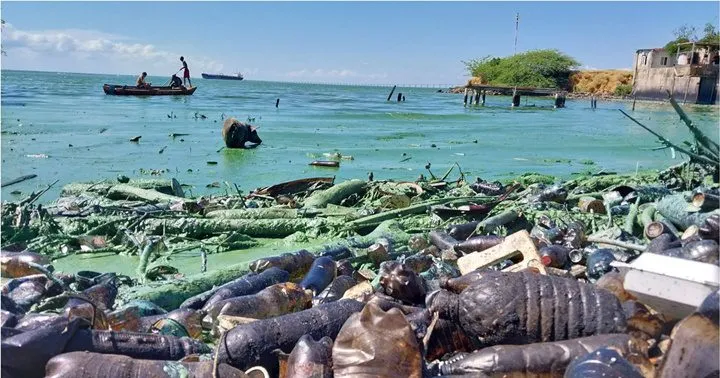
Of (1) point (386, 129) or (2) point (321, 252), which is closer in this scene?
(2) point (321, 252)

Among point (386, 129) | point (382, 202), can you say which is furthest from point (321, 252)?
point (386, 129)

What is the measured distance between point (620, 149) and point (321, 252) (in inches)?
681

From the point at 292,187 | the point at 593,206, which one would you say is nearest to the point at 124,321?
the point at 593,206

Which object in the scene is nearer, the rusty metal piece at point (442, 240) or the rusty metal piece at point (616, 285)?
the rusty metal piece at point (616, 285)

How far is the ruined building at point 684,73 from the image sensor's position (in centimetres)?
5441

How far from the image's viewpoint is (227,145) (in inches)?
744

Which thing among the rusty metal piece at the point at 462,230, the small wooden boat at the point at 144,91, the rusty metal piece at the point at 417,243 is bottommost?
the small wooden boat at the point at 144,91

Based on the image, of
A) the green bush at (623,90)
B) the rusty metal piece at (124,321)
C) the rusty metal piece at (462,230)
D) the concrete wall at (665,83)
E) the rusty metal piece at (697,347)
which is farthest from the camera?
→ the green bush at (623,90)

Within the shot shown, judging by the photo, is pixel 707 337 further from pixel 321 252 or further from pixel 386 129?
pixel 386 129

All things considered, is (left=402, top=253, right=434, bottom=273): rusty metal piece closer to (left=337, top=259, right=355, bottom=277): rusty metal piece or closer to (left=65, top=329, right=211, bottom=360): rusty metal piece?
(left=337, top=259, right=355, bottom=277): rusty metal piece

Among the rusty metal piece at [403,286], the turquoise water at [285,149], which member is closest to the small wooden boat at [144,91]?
the turquoise water at [285,149]

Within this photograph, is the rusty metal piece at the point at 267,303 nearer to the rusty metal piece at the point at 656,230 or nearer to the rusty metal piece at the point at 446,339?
the rusty metal piece at the point at 446,339

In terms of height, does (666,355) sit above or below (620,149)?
above

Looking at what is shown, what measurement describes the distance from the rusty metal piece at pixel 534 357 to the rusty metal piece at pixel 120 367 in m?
1.04
